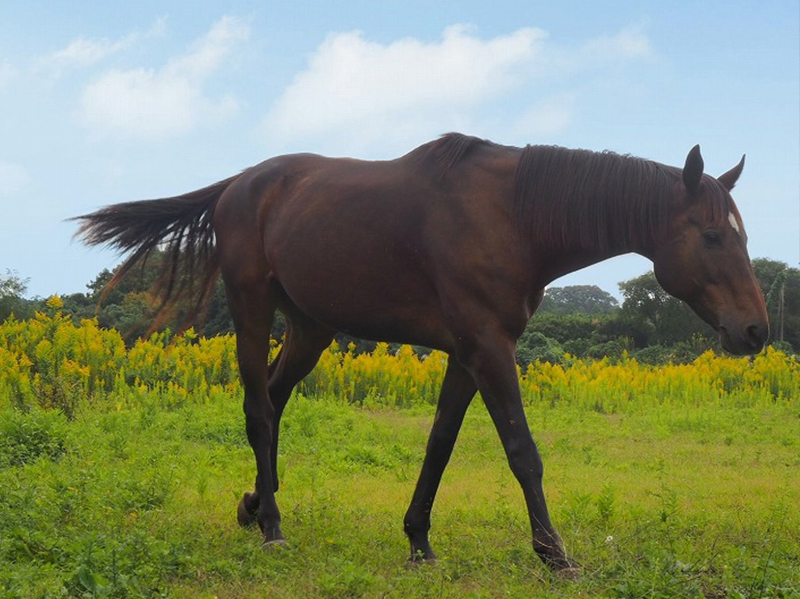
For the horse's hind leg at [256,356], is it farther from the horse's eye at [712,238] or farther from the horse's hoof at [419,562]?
the horse's eye at [712,238]

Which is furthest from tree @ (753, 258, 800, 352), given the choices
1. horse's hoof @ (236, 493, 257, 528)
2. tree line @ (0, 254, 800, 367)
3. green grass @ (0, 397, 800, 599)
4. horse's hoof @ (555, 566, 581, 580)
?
horse's hoof @ (555, 566, 581, 580)

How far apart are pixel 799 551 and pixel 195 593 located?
3067 mm

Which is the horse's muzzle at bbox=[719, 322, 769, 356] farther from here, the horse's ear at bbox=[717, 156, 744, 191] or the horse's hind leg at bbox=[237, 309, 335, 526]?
the horse's hind leg at bbox=[237, 309, 335, 526]

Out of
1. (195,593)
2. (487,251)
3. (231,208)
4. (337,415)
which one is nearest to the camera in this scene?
(195,593)

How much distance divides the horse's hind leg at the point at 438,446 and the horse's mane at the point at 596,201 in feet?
2.68

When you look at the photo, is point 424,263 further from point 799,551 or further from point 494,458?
point 494,458

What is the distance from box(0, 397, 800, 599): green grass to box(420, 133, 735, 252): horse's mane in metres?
1.50

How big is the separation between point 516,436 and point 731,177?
5.49 feet

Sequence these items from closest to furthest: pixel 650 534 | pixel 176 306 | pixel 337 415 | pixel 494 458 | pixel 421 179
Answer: pixel 421 179
pixel 650 534
pixel 176 306
pixel 494 458
pixel 337 415

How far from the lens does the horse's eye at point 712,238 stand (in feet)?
13.5

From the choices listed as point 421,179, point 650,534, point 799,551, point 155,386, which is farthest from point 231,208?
point 155,386

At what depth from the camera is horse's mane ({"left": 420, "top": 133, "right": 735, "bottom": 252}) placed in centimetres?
427

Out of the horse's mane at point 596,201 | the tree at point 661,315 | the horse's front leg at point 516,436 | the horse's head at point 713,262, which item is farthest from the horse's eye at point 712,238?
the tree at point 661,315

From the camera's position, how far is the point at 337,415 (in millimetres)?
9961
